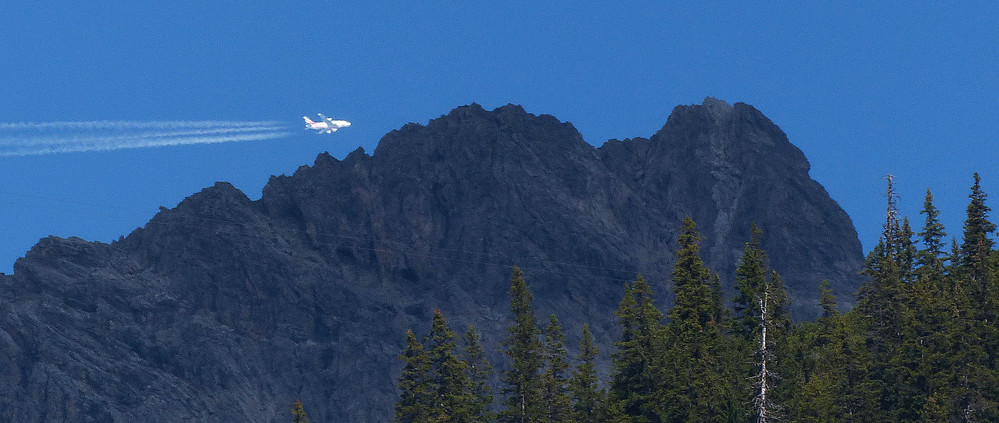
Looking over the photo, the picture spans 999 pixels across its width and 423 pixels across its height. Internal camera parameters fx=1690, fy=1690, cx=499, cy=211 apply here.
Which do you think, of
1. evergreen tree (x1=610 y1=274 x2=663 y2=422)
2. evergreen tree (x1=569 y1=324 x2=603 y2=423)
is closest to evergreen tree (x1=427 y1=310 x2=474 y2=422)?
evergreen tree (x1=569 y1=324 x2=603 y2=423)

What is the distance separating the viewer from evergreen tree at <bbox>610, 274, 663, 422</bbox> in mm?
103688

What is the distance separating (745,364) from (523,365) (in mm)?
13707

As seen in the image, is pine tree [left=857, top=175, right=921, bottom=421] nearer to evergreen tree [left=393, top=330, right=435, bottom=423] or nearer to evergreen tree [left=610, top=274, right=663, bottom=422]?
evergreen tree [left=610, top=274, right=663, bottom=422]

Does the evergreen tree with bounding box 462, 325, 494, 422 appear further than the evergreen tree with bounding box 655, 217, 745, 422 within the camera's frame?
Yes

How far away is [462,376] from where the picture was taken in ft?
324

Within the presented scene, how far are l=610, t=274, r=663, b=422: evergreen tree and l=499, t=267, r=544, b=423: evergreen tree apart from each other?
16.3 ft

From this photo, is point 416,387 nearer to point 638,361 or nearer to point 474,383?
point 474,383

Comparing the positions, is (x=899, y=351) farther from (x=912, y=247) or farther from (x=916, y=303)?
(x=912, y=247)

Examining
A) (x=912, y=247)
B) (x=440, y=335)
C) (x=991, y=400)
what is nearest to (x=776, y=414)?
(x=991, y=400)

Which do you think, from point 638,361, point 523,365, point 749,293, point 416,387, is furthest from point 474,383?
point 749,293

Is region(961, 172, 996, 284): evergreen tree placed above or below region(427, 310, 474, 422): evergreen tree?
above

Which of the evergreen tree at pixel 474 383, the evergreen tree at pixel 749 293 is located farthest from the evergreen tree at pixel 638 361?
the evergreen tree at pixel 749 293

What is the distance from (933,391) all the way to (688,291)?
730 inches

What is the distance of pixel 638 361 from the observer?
342 ft
